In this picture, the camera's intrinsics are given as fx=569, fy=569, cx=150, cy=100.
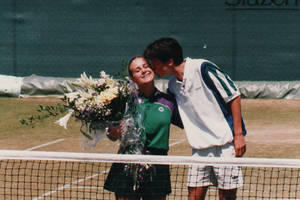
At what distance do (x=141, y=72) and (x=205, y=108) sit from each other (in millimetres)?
577

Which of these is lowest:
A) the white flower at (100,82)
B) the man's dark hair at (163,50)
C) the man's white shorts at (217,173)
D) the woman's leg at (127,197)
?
the woman's leg at (127,197)

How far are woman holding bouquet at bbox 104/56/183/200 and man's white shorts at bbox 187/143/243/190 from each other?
23 cm

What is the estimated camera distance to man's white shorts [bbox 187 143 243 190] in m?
4.50

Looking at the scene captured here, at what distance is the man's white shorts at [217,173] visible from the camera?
450 cm

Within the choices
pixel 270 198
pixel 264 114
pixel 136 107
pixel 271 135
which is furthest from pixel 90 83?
pixel 264 114

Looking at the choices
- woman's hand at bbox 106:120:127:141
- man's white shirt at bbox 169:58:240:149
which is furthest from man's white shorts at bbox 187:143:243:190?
woman's hand at bbox 106:120:127:141

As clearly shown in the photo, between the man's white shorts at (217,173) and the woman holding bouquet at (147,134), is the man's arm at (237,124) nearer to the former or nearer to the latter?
the man's white shorts at (217,173)

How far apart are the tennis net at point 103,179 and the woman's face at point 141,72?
0.60 metres

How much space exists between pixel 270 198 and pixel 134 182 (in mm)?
2590

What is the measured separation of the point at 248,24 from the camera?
19.9m

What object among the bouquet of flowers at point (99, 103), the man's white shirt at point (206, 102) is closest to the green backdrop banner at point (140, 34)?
the man's white shirt at point (206, 102)

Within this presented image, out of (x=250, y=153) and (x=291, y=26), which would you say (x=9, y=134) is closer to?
(x=250, y=153)

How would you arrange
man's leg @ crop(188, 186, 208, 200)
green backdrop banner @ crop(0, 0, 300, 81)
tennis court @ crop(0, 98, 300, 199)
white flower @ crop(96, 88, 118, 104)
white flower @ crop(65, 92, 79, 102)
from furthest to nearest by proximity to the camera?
green backdrop banner @ crop(0, 0, 300, 81), tennis court @ crop(0, 98, 300, 199), man's leg @ crop(188, 186, 208, 200), white flower @ crop(65, 92, 79, 102), white flower @ crop(96, 88, 118, 104)

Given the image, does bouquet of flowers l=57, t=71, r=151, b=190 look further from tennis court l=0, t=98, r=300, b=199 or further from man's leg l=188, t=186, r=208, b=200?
tennis court l=0, t=98, r=300, b=199
